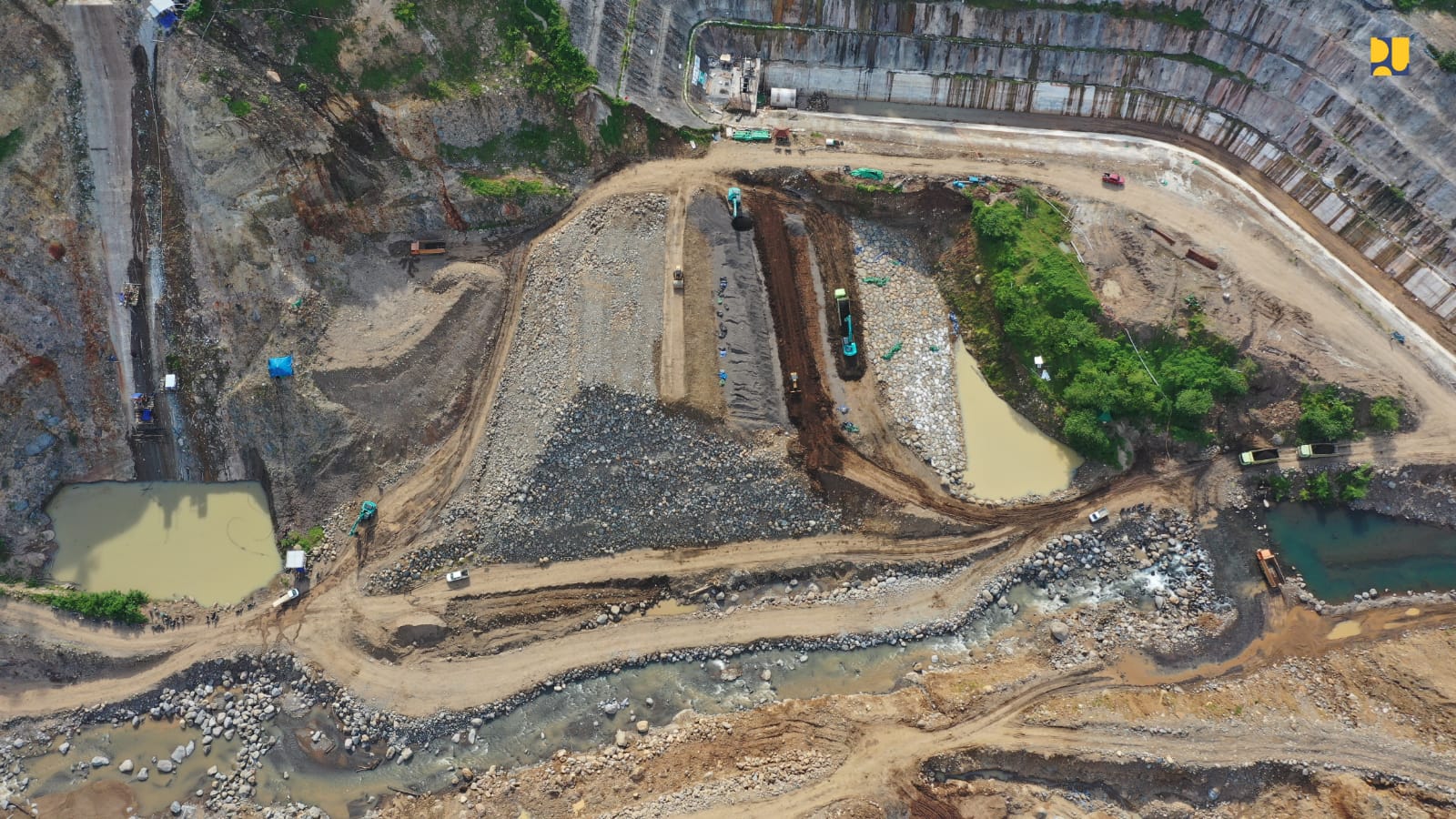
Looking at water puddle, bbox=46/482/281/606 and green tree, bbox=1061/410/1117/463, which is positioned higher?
green tree, bbox=1061/410/1117/463

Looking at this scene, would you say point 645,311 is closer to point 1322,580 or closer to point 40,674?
point 40,674

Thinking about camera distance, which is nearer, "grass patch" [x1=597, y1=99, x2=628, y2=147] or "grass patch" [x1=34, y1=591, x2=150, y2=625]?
"grass patch" [x1=34, y1=591, x2=150, y2=625]

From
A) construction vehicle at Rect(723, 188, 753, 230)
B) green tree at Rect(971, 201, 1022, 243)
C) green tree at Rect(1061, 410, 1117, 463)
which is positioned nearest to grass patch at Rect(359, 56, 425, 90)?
construction vehicle at Rect(723, 188, 753, 230)

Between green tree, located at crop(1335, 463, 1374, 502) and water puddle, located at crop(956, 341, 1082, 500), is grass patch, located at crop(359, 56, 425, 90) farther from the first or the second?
green tree, located at crop(1335, 463, 1374, 502)

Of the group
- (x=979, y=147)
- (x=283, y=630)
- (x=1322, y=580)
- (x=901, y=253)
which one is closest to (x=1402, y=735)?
(x=1322, y=580)

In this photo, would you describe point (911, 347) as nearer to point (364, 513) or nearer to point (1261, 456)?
point (1261, 456)

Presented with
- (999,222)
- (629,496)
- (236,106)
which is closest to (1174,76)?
(999,222)
